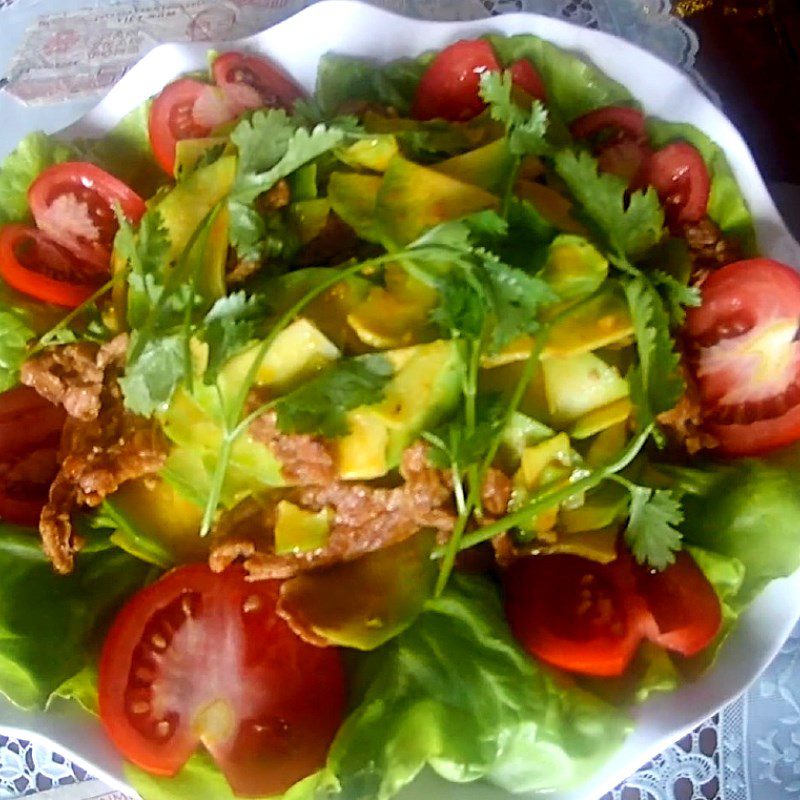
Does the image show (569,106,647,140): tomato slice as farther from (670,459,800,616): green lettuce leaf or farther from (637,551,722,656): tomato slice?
(637,551,722,656): tomato slice

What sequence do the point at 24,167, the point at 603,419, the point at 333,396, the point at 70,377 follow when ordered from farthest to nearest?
the point at 24,167 → the point at 70,377 → the point at 603,419 → the point at 333,396

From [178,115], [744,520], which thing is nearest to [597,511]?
[744,520]

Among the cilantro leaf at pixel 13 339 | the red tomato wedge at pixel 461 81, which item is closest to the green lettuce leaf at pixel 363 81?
the red tomato wedge at pixel 461 81

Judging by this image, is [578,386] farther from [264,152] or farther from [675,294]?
[264,152]

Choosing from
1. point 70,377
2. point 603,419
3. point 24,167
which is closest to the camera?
point 603,419

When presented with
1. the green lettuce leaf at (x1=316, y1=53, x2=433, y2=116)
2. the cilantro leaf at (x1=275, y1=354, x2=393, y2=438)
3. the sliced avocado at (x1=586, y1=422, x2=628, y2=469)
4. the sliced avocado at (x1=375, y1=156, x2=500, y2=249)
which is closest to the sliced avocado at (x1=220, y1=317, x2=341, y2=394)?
the cilantro leaf at (x1=275, y1=354, x2=393, y2=438)

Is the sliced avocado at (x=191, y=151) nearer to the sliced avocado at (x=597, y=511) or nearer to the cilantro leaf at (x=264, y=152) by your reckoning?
the cilantro leaf at (x=264, y=152)

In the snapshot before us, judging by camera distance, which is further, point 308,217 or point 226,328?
point 308,217
